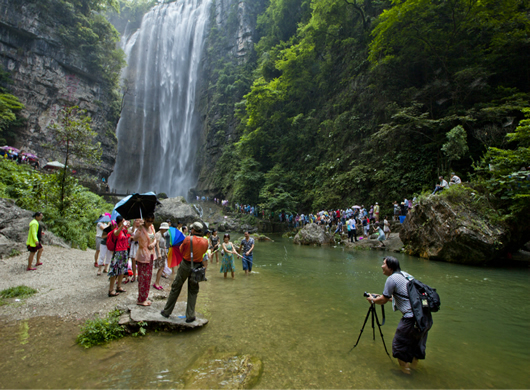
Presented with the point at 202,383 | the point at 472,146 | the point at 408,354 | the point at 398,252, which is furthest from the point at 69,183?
the point at 472,146

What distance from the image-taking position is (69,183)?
11508 millimetres

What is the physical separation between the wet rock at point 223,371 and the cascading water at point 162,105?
4391 centimetres

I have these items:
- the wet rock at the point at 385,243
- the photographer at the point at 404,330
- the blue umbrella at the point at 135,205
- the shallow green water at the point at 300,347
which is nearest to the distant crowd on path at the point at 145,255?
the blue umbrella at the point at 135,205

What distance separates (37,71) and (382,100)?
38.4 meters

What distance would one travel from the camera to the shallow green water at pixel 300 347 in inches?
121

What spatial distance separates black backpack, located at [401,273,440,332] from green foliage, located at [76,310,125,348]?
13.3 feet

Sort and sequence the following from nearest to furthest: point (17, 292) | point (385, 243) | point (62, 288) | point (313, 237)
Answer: point (17, 292) → point (62, 288) → point (385, 243) → point (313, 237)

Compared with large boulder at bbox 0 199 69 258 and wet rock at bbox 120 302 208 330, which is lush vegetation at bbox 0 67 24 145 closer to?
large boulder at bbox 0 199 69 258

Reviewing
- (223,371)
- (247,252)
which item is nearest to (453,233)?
(247,252)

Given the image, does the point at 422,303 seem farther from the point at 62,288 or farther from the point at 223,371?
the point at 62,288

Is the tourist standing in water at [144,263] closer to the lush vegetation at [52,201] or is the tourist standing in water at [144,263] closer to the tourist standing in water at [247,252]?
the tourist standing in water at [247,252]

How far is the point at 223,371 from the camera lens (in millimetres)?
3213

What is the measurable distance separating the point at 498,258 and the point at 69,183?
1821cm

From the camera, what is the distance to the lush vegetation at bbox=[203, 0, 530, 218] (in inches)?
584
